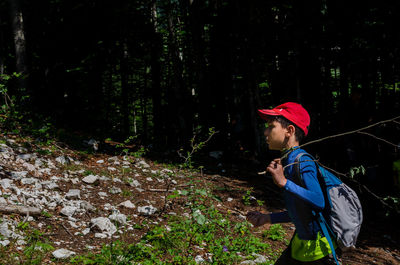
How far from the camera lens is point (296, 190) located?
2.11 meters

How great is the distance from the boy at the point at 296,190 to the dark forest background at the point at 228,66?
640cm

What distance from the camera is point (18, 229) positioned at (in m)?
3.77

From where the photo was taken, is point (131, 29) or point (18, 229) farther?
point (131, 29)

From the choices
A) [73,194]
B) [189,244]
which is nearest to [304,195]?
[189,244]

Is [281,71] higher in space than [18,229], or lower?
higher

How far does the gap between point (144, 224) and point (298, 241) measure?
2.95 meters

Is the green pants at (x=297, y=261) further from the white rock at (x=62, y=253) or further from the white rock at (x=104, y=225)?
the white rock at (x=104, y=225)

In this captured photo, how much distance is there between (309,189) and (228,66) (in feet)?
32.0

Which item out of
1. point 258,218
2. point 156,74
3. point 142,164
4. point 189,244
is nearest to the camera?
point 258,218

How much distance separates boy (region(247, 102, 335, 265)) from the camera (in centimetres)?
212

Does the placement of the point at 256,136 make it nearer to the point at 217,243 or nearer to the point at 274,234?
the point at 274,234

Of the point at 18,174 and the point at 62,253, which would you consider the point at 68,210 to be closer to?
the point at 62,253

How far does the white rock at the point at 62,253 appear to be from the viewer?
11.3 ft

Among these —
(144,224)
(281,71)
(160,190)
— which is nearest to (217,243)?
(144,224)
